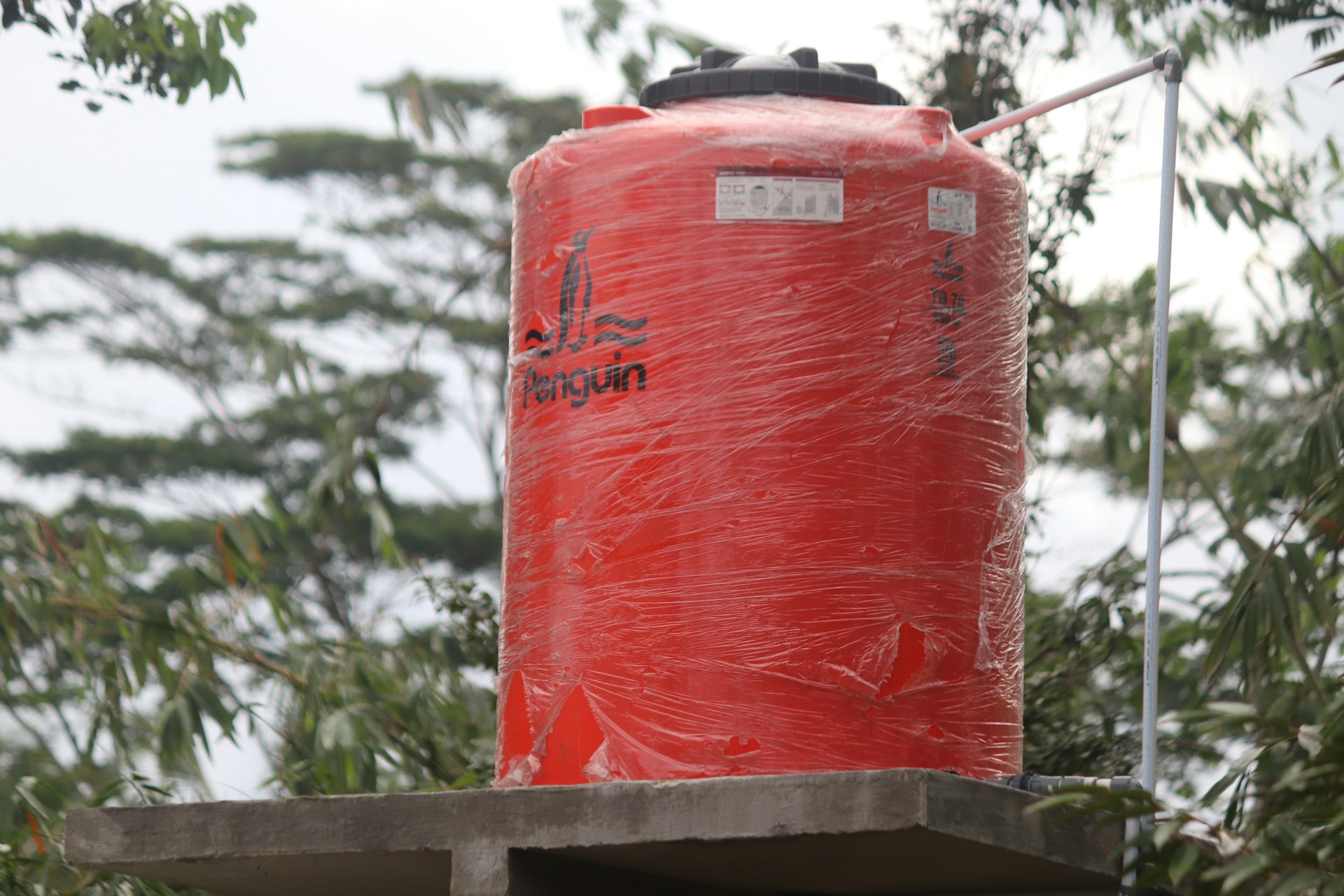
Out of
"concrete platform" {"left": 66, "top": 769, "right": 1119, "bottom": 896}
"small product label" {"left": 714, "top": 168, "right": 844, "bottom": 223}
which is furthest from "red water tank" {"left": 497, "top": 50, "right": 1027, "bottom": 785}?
"concrete platform" {"left": 66, "top": 769, "right": 1119, "bottom": 896}

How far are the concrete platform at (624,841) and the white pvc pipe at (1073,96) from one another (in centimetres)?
119

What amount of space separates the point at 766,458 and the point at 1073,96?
2.98 feet

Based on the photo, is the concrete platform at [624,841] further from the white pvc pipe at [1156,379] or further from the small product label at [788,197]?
the small product label at [788,197]

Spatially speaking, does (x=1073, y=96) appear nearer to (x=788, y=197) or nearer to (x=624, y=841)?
(x=788, y=197)

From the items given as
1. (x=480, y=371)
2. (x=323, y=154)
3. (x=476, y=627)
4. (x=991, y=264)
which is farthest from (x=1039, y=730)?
(x=323, y=154)

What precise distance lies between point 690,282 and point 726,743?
70 centimetres

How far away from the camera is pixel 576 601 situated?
250 cm

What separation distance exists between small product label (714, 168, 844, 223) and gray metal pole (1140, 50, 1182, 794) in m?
0.52

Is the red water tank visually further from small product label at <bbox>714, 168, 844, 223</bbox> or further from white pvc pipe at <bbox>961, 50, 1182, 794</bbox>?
white pvc pipe at <bbox>961, 50, 1182, 794</bbox>


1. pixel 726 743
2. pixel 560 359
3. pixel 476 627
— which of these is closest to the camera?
pixel 726 743

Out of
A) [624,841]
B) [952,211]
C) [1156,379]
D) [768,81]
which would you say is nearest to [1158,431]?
[1156,379]

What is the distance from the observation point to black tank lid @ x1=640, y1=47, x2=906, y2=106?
268 cm

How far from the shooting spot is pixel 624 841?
2.22m

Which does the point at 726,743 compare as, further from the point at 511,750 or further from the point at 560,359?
the point at 560,359
